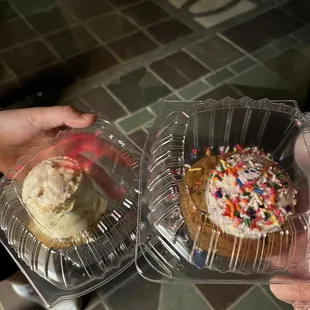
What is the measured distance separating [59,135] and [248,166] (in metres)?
0.32

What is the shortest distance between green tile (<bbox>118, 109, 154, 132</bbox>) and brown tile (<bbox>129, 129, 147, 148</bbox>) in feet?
0.06

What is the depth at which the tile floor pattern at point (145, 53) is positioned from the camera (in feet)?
2.84

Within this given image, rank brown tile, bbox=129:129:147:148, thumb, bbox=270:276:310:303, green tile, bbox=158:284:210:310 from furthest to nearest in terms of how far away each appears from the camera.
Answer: brown tile, bbox=129:129:147:148, green tile, bbox=158:284:210:310, thumb, bbox=270:276:310:303

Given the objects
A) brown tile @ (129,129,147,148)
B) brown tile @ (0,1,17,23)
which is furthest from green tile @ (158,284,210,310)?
brown tile @ (0,1,17,23)

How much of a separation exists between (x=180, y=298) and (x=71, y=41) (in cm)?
55

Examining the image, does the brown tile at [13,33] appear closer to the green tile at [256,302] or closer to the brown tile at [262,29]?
the brown tile at [262,29]

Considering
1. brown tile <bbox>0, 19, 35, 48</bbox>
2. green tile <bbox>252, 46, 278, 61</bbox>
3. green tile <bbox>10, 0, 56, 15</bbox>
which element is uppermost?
green tile <bbox>10, 0, 56, 15</bbox>

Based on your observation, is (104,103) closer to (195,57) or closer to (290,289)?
(195,57)

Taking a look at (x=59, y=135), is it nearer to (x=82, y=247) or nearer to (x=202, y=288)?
(x=82, y=247)

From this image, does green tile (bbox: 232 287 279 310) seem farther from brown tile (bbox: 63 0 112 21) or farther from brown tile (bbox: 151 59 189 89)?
brown tile (bbox: 63 0 112 21)

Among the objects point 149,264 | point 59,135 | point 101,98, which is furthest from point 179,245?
point 101,98

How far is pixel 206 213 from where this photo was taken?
0.64 m

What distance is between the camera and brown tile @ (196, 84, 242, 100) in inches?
36.8

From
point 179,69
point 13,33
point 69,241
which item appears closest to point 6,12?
point 13,33
